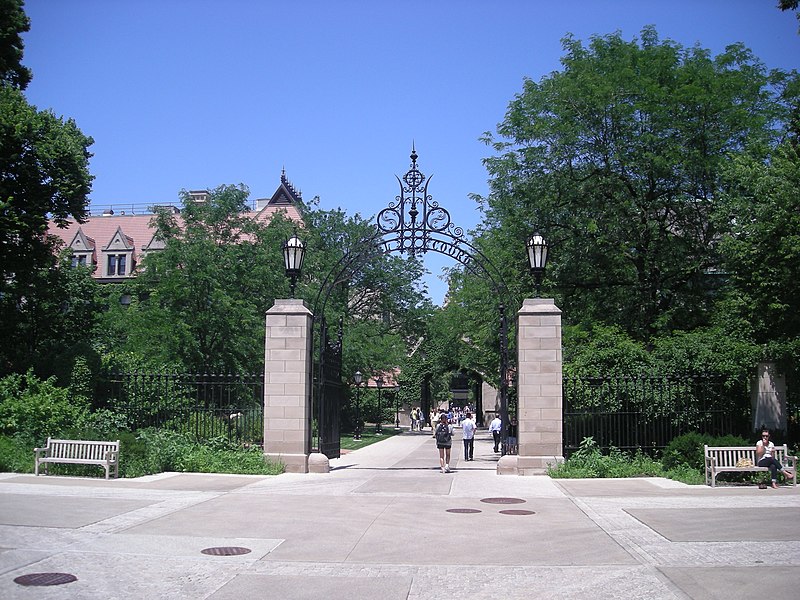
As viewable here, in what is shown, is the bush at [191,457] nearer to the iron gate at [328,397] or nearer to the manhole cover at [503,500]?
the iron gate at [328,397]

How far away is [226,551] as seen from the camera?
9.26m

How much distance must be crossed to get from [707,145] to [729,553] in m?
21.3

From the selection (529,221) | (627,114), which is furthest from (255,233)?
(627,114)

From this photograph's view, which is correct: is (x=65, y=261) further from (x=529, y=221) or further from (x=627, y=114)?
(x=627, y=114)

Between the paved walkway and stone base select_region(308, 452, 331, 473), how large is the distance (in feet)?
9.36

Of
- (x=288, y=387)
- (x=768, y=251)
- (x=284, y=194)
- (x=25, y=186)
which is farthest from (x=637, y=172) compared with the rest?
(x=284, y=194)

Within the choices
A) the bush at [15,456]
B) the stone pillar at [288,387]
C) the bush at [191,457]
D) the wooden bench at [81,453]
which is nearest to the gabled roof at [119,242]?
the bush at [191,457]

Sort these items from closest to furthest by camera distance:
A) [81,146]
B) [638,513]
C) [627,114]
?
[638,513] < [81,146] < [627,114]

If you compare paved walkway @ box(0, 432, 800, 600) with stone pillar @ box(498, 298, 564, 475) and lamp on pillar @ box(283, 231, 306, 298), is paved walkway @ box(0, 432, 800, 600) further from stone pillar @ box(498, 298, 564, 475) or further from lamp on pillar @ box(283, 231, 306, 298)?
lamp on pillar @ box(283, 231, 306, 298)

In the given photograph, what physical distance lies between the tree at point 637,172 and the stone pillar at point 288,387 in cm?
1179

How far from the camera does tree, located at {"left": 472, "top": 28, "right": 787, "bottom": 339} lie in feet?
89.5

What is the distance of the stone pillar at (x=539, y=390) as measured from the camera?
1870 centimetres

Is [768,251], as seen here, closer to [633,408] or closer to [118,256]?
[633,408]

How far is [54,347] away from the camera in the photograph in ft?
81.3
